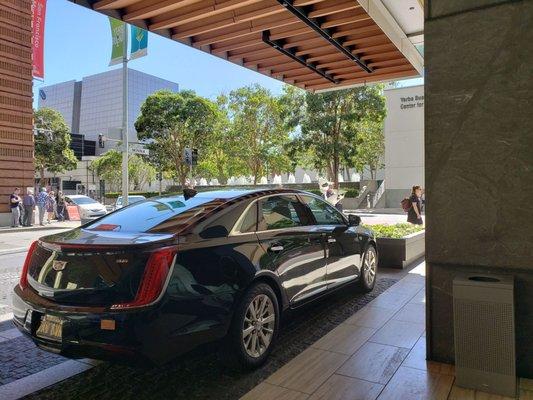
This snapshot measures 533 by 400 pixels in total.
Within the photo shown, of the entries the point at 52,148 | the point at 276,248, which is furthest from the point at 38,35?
the point at 52,148

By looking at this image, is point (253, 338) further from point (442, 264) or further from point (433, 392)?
point (442, 264)

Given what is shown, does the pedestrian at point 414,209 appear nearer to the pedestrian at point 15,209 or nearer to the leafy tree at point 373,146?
the pedestrian at point 15,209

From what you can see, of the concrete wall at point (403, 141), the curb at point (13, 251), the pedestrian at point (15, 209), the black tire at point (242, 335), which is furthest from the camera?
the concrete wall at point (403, 141)

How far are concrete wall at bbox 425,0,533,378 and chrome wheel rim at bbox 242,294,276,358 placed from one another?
138 cm

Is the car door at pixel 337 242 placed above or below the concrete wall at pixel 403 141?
below

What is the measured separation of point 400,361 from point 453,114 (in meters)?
2.16

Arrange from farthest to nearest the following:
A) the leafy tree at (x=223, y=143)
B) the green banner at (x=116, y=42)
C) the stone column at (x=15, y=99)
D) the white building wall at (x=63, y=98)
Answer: the white building wall at (x=63, y=98) → the leafy tree at (x=223, y=143) → the stone column at (x=15, y=99) → the green banner at (x=116, y=42)

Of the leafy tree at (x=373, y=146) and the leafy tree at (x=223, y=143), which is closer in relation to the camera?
the leafy tree at (x=223, y=143)

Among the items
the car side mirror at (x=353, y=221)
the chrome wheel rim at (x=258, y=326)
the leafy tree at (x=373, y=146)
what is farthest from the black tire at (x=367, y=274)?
the leafy tree at (x=373, y=146)

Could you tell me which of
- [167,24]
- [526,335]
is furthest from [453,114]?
[167,24]

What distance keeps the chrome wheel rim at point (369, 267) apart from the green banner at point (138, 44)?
12.8 metres

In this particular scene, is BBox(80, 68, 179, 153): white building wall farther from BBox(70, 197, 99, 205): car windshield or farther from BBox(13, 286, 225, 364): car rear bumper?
BBox(13, 286, 225, 364): car rear bumper

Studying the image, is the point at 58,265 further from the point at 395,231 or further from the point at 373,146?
the point at 373,146

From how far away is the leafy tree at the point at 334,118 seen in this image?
1033 inches
